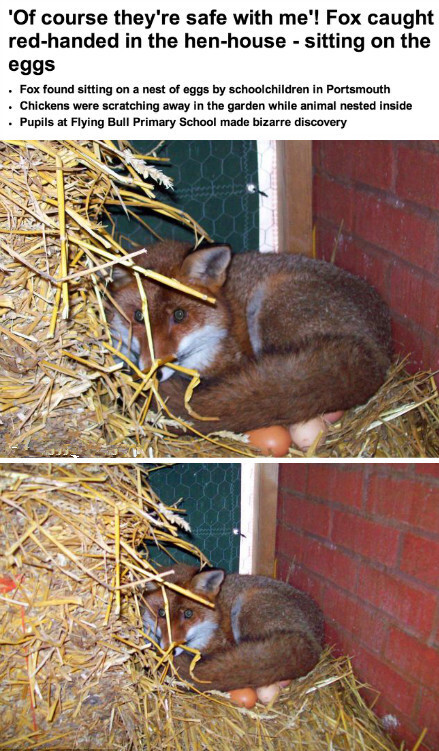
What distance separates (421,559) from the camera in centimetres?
158

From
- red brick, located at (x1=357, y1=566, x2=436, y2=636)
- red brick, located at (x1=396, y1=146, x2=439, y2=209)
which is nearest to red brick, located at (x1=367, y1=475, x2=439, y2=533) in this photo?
red brick, located at (x1=357, y1=566, x2=436, y2=636)

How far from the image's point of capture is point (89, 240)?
4.22 feet

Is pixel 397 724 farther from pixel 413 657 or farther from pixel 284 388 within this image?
pixel 284 388

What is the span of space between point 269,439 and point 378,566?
1.63 feet

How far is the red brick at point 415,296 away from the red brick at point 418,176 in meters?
0.17

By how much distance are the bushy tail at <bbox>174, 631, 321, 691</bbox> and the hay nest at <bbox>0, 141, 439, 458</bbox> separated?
593 mm

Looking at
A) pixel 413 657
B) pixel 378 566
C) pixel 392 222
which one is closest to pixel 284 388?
pixel 392 222

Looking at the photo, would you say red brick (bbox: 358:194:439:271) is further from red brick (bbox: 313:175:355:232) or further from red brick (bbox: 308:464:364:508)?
red brick (bbox: 308:464:364:508)

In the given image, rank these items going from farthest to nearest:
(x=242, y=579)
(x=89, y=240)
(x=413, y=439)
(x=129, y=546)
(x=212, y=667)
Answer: (x=242, y=579) → (x=212, y=667) → (x=413, y=439) → (x=129, y=546) → (x=89, y=240)

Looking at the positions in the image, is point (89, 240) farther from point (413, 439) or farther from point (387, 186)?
point (413, 439)

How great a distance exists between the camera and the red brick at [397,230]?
4.95 feet

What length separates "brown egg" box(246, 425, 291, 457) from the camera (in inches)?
60.4
